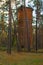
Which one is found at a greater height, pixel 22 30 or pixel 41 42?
pixel 22 30

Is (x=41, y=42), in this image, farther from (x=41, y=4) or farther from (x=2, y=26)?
(x=41, y=4)

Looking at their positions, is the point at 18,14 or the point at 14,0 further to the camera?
the point at 18,14

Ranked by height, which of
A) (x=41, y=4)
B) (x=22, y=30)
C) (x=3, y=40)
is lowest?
(x=3, y=40)

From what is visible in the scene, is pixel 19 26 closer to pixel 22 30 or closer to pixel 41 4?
pixel 22 30

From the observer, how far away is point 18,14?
27875 millimetres

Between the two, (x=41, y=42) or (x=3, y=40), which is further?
(x=3, y=40)

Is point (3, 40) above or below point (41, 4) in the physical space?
below

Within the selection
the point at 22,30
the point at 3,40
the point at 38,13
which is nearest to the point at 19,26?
the point at 22,30

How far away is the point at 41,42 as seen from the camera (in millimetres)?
24422

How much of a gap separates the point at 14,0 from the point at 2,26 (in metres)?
4.96

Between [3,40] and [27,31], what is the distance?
632cm

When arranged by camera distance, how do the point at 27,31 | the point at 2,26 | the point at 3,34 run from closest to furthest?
1. the point at 27,31
2. the point at 2,26
3. the point at 3,34

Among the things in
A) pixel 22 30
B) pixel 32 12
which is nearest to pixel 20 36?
pixel 22 30

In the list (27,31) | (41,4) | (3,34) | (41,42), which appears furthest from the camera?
(41,4)
